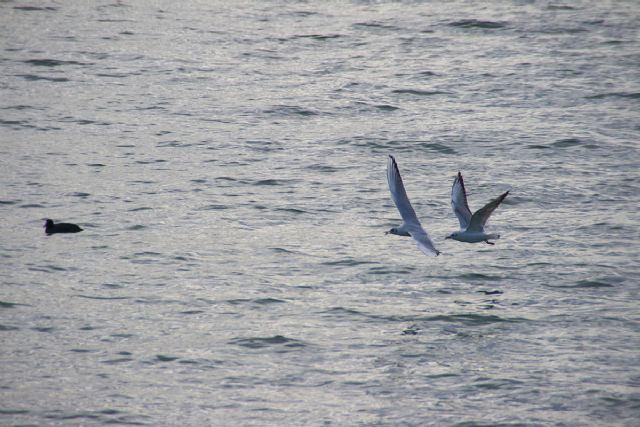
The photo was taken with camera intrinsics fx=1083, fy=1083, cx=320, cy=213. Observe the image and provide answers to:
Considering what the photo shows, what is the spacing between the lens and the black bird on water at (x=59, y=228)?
1666cm

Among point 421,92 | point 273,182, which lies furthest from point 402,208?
point 421,92

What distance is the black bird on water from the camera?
16656 mm

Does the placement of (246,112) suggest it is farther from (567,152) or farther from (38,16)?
(38,16)

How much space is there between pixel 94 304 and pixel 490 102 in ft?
38.4

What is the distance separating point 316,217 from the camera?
58.6 feet

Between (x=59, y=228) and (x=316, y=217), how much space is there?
13.5ft

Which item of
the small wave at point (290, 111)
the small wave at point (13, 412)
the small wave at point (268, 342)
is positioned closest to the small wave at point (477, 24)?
the small wave at point (290, 111)

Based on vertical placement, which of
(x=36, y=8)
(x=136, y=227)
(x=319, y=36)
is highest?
(x=36, y=8)

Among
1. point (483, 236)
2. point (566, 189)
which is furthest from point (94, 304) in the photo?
point (566, 189)

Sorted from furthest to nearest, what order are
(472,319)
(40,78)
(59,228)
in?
1. (40,78)
2. (59,228)
3. (472,319)

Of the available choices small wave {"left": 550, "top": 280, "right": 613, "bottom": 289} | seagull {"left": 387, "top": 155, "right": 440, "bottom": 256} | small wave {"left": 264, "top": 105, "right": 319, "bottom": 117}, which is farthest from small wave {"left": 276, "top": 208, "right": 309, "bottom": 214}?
small wave {"left": 264, "top": 105, "right": 319, "bottom": 117}

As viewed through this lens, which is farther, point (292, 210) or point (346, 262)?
point (292, 210)

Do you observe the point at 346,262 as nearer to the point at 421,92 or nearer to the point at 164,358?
the point at 164,358

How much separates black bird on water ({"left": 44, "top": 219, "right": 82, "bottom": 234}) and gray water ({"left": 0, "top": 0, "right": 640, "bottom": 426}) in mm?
249
